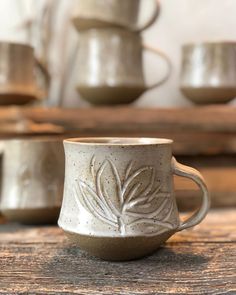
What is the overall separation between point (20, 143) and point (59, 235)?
13 centimetres

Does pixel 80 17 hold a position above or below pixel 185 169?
above

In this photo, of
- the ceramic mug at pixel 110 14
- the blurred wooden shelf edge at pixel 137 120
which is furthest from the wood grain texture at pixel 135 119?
the ceramic mug at pixel 110 14

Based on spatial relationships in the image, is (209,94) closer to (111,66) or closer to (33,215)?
(111,66)

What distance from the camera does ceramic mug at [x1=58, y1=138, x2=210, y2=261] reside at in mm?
447

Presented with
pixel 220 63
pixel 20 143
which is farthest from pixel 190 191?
pixel 20 143

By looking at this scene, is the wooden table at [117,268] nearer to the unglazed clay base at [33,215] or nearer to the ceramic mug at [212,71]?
the unglazed clay base at [33,215]

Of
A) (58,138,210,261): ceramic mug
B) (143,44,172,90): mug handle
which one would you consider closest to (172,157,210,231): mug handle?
(58,138,210,261): ceramic mug

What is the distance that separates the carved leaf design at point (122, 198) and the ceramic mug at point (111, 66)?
282mm

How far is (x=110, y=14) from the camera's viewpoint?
2.30 feet

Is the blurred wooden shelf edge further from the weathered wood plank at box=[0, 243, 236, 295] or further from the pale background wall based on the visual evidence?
the weathered wood plank at box=[0, 243, 236, 295]

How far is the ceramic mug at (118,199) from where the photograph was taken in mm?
447

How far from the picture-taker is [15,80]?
0.71 metres

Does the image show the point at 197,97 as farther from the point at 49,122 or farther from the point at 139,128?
the point at 49,122

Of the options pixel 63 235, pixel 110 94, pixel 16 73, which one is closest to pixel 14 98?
pixel 16 73
